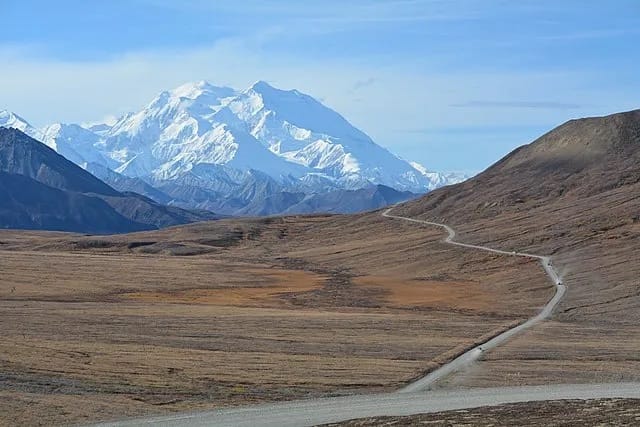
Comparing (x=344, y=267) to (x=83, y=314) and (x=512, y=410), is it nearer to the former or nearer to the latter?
(x=83, y=314)

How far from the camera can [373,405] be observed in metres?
37.2

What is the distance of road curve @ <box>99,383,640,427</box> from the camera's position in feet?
111

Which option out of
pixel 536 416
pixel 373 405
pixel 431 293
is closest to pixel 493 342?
pixel 373 405

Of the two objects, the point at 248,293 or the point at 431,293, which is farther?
the point at 431,293

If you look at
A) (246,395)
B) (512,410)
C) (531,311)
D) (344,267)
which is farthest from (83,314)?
(344,267)

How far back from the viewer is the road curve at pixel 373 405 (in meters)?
34.0

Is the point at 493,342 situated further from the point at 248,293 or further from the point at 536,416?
the point at 248,293

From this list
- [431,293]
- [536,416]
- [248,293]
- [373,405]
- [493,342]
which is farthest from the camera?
[431,293]

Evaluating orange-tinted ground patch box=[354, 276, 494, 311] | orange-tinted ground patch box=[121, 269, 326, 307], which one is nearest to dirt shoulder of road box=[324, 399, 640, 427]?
orange-tinted ground patch box=[354, 276, 494, 311]

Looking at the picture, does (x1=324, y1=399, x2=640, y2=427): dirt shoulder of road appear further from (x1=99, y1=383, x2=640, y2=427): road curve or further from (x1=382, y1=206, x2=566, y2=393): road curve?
(x1=382, y1=206, x2=566, y2=393): road curve

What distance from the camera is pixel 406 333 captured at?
5941 centimetres

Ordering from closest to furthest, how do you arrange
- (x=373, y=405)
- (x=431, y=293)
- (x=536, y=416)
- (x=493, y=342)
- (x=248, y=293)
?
(x=536, y=416) → (x=373, y=405) → (x=493, y=342) → (x=248, y=293) → (x=431, y=293)

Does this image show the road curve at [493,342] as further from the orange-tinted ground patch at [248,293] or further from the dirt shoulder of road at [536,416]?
the orange-tinted ground patch at [248,293]

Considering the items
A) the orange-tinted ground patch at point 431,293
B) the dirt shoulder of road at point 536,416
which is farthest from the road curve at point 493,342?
the dirt shoulder of road at point 536,416
